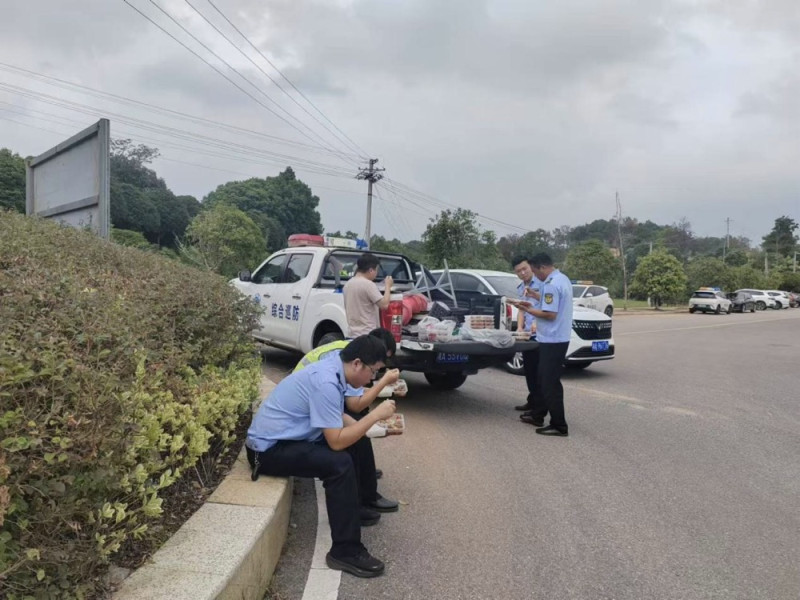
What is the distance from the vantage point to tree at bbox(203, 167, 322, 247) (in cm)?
6862

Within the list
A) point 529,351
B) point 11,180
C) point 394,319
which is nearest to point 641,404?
point 529,351

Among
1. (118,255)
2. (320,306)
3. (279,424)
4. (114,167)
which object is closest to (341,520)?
(279,424)

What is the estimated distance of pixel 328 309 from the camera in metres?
7.02

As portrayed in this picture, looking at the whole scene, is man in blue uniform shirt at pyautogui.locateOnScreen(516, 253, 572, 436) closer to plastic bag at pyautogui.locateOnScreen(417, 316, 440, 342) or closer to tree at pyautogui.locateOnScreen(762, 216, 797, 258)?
plastic bag at pyautogui.locateOnScreen(417, 316, 440, 342)

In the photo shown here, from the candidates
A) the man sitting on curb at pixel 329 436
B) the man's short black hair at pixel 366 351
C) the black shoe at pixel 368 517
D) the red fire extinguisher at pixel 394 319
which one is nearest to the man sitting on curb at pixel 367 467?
the black shoe at pixel 368 517

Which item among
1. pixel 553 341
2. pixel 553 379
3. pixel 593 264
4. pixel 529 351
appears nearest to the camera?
pixel 553 379

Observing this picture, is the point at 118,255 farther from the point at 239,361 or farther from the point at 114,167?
the point at 114,167

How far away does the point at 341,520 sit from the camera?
3102mm

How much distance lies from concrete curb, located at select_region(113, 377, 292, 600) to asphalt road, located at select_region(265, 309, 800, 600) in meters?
0.29

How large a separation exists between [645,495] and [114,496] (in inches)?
143

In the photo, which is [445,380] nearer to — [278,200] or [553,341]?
[553,341]

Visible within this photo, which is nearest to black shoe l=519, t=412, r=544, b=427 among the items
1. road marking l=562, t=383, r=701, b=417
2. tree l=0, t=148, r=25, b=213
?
road marking l=562, t=383, r=701, b=417

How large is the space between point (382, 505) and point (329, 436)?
3.10ft

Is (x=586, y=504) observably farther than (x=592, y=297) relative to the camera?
No
